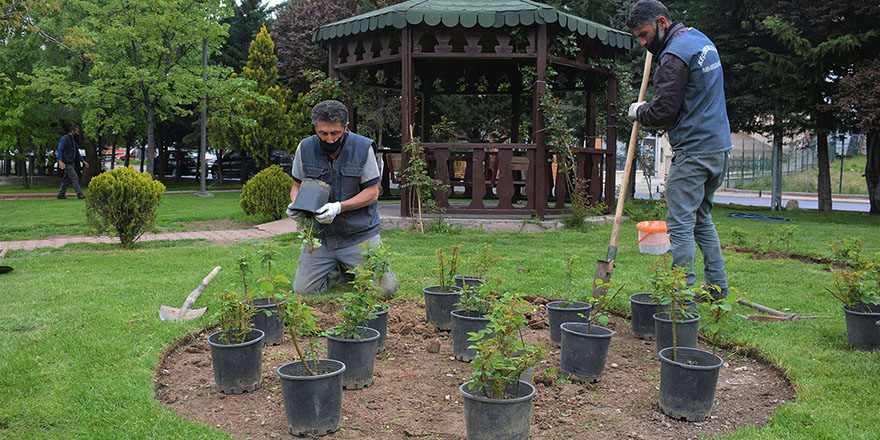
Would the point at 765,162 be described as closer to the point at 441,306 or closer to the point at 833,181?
the point at 833,181

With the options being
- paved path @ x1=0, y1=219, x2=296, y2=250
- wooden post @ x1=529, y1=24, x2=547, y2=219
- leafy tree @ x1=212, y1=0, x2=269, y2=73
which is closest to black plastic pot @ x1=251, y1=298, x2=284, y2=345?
paved path @ x1=0, y1=219, x2=296, y2=250

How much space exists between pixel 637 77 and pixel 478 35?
8379 mm

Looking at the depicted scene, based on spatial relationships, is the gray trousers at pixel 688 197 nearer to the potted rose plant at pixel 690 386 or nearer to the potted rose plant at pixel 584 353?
the potted rose plant at pixel 584 353

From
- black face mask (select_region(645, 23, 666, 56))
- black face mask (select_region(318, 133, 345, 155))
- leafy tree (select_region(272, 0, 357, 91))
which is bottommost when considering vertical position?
black face mask (select_region(318, 133, 345, 155))

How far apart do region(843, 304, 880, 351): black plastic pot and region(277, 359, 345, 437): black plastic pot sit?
2874 mm

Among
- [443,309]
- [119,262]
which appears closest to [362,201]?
[443,309]

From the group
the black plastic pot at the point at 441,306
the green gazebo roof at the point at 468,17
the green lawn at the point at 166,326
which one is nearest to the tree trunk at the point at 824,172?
the green lawn at the point at 166,326

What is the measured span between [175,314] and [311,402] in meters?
2.10

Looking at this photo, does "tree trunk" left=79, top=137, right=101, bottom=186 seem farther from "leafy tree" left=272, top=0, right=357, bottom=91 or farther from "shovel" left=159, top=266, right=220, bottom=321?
"shovel" left=159, top=266, right=220, bottom=321

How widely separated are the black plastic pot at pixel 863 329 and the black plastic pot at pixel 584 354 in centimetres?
150

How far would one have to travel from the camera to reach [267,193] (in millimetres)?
10195

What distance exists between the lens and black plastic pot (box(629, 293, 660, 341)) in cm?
391

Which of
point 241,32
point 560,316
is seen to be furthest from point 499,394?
point 241,32

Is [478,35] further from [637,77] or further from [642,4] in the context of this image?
[637,77]
